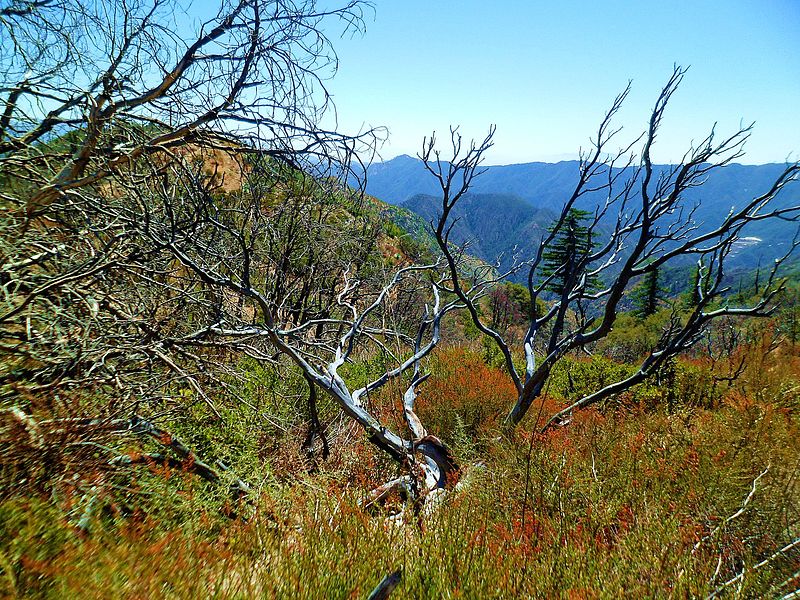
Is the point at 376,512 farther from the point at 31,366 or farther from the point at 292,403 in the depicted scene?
the point at 31,366

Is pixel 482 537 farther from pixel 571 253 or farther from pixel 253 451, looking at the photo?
pixel 571 253

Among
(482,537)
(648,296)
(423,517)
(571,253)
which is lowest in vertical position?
(648,296)

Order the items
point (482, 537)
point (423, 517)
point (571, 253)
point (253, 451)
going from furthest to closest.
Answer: point (571, 253) → point (253, 451) → point (423, 517) → point (482, 537)

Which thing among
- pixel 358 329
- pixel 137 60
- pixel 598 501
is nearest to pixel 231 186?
pixel 358 329

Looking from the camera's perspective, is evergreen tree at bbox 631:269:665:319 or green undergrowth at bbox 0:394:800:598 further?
evergreen tree at bbox 631:269:665:319

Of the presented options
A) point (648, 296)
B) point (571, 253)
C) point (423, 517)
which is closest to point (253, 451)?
point (423, 517)

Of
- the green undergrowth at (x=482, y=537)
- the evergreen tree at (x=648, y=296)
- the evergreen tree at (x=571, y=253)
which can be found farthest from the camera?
the evergreen tree at (x=648, y=296)

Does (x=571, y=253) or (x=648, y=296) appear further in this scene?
(x=648, y=296)

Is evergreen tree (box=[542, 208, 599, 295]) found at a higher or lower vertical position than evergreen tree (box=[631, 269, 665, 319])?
higher

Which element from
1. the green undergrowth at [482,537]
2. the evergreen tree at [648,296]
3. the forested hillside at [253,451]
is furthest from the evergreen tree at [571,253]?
the evergreen tree at [648,296]

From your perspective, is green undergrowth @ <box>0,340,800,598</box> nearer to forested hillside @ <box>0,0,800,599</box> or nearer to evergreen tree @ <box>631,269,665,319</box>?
forested hillside @ <box>0,0,800,599</box>

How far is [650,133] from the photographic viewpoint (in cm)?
378

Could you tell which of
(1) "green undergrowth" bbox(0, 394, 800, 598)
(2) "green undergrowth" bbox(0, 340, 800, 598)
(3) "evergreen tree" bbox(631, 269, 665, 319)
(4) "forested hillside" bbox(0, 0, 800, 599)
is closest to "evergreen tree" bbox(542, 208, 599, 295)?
(4) "forested hillside" bbox(0, 0, 800, 599)

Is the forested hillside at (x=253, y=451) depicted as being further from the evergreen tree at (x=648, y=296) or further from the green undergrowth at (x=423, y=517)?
the evergreen tree at (x=648, y=296)
